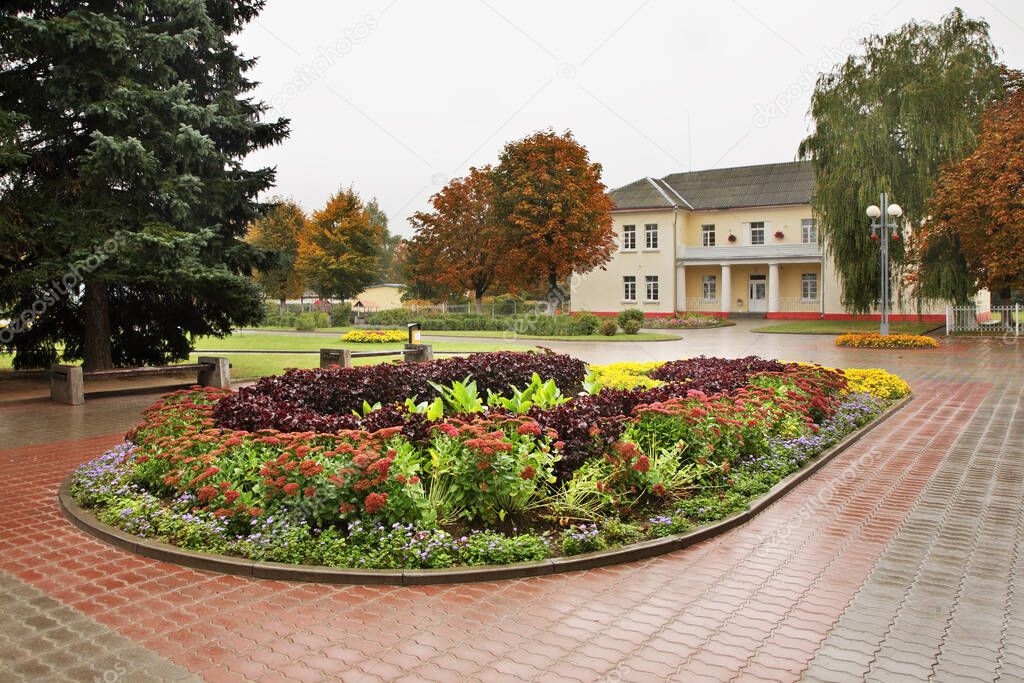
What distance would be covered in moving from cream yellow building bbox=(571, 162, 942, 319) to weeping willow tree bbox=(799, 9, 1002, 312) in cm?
1264

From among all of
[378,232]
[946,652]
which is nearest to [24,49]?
[946,652]

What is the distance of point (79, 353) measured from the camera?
17.8 meters

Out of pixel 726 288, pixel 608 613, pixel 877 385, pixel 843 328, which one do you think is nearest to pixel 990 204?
pixel 843 328

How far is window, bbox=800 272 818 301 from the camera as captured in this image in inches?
1740

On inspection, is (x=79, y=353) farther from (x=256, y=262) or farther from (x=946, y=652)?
(x=946, y=652)

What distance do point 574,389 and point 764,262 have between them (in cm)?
3501

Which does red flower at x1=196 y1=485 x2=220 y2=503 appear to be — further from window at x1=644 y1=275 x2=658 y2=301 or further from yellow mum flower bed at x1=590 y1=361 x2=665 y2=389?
window at x1=644 y1=275 x2=658 y2=301

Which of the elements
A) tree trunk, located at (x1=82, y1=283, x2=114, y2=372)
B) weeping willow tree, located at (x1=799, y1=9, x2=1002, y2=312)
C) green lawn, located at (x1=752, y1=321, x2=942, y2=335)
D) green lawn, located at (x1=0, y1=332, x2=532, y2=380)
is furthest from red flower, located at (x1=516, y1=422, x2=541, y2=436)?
green lawn, located at (x1=752, y1=321, x2=942, y2=335)

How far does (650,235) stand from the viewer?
4662cm

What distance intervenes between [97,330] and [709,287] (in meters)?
38.4

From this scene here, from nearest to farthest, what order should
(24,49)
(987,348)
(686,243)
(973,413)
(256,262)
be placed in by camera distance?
(973,413) < (24,49) < (256,262) < (987,348) < (686,243)

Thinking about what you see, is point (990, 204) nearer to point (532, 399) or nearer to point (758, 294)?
point (758, 294)

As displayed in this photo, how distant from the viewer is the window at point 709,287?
155 ft

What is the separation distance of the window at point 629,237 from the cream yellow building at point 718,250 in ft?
0.21
